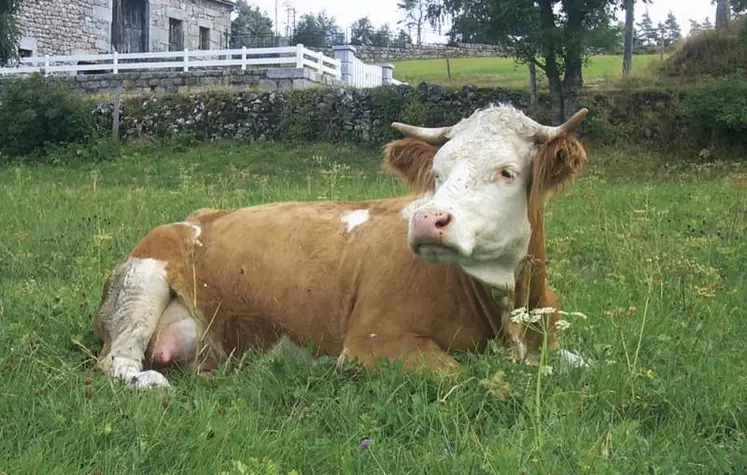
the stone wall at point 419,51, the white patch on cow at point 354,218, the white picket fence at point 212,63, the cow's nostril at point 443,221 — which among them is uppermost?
the stone wall at point 419,51

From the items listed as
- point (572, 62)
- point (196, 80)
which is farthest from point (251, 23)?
point (572, 62)

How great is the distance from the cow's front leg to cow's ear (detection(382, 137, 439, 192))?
0.88 metres

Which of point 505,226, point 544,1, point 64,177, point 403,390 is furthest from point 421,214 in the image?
point 544,1

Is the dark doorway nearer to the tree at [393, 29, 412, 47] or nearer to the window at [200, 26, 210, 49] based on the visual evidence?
the window at [200, 26, 210, 49]

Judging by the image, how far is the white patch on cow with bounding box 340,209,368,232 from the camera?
499 cm

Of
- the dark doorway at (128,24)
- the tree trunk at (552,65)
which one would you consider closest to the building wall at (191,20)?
the dark doorway at (128,24)

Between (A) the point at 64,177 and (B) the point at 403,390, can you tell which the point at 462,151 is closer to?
(B) the point at 403,390

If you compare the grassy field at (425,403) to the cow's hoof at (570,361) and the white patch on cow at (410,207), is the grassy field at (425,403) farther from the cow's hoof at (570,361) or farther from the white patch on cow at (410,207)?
the white patch on cow at (410,207)

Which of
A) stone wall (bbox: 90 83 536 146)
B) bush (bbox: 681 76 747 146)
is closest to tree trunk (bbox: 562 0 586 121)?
stone wall (bbox: 90 83 536 146)

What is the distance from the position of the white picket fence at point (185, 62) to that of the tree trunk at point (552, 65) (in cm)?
780

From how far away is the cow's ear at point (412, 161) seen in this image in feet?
14.8

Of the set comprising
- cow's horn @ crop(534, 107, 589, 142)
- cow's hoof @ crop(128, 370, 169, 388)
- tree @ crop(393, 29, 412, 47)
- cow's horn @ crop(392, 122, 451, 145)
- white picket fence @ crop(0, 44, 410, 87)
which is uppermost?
tree @ crop(393, 29, 412, 47)

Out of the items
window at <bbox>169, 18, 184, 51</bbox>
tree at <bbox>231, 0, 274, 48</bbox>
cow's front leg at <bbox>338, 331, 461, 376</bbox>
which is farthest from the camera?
tree at <bbox>231, 0, 274, 48</bbox>

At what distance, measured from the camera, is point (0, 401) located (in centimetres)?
339
